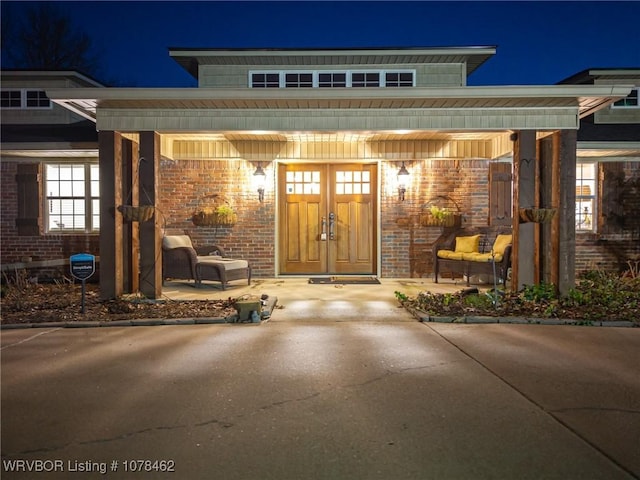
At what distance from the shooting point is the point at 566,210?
8.08 meters

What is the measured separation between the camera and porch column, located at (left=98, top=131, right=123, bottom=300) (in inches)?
324

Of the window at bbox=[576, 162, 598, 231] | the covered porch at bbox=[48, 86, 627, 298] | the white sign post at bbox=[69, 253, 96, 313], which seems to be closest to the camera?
the white sign post at bbox=[69, 253, 96, 313]

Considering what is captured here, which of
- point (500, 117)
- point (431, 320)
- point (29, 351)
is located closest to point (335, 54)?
point (500, 117)

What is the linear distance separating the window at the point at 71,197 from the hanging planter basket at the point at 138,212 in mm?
4110

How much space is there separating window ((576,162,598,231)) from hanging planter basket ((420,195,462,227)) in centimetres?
299

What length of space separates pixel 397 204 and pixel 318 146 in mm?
2135

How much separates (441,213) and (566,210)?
124 inches

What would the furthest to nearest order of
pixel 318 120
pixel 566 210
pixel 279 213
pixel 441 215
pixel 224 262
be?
pixel 279 213, pixel 441 215, pixel 224 262, pixel 318 120, pixel 566 210

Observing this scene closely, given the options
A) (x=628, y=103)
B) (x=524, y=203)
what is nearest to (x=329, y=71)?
(x=524, y=203)

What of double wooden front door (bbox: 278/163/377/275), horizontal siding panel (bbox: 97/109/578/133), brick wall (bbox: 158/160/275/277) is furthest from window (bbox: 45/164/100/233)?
double wooden front door (bbox: 278/163/377/275)

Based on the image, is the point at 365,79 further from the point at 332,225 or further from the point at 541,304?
the point at 541,304

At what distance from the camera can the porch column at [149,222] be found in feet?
26.9

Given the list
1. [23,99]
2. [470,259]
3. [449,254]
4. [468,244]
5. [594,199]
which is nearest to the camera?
[470,259]

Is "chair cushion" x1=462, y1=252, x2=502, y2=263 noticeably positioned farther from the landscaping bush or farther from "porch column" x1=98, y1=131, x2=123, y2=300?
"porch column" x1=98, y1=131, x2=123, y2=300
